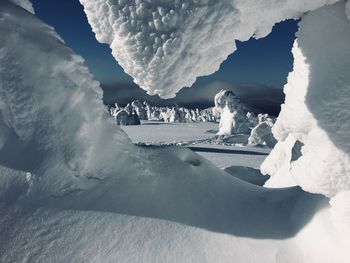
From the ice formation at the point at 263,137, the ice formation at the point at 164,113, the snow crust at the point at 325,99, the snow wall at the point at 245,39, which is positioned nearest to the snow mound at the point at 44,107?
the snow wall at the point at 245,39

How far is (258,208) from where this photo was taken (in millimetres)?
3512

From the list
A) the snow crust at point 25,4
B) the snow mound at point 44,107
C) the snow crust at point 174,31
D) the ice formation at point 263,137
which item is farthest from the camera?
the ice formation at point 263,137

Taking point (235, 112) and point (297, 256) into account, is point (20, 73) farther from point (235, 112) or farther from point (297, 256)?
point (235, 112)

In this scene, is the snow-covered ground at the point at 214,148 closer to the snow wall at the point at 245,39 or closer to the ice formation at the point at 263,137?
the ice formation at the point at 263,137

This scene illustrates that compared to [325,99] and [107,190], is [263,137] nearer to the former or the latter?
[325,99]

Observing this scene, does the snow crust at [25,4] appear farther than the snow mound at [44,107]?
Yes

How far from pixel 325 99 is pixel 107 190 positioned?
2089 mm

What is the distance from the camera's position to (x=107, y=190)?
10.4ft

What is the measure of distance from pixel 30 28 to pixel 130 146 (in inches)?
62.5

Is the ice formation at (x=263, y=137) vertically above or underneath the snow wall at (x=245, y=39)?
underneath

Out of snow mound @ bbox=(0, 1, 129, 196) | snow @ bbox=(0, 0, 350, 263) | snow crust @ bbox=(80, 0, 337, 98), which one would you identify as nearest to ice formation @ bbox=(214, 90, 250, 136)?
snow @ bbox=(0, 0, 350, 263)

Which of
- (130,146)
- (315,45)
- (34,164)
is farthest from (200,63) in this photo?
(34,164)

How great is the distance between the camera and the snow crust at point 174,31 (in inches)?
95.1

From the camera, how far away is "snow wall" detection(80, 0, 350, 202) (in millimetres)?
2443
